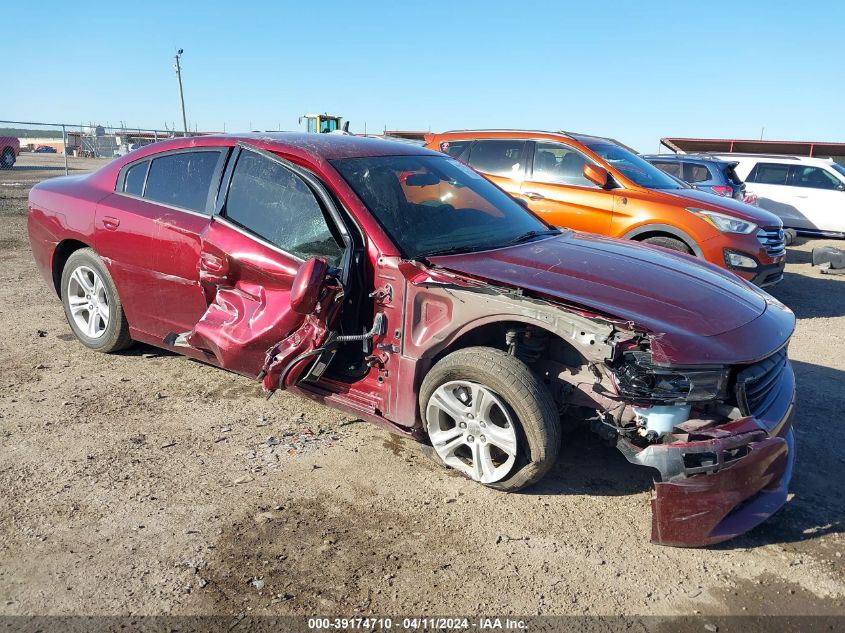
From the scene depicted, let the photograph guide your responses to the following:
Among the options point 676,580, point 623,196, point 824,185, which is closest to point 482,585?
point 676,580

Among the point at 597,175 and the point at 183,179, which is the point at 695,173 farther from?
the point at 183,179

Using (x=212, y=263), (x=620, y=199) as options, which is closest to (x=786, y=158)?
(x=620, y=199)

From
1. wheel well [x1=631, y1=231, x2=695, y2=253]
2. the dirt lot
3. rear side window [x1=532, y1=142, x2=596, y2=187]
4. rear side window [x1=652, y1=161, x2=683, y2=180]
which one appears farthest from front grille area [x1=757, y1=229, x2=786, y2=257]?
rear side window [x1=652, y1=161, x2=683, y2=180]

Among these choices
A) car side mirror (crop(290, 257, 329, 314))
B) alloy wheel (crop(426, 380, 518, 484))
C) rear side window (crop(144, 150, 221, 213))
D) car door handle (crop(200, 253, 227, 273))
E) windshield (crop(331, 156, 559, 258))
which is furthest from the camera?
rear side window (crop(144, 150, 221, 213))

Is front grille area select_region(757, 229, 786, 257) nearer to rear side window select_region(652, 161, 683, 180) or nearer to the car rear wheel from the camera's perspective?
rear side window select_region(652, 161, 683, 180)

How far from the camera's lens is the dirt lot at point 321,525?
8.48 feet

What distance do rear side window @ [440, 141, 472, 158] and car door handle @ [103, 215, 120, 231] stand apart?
4903mm

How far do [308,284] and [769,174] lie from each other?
1249cm

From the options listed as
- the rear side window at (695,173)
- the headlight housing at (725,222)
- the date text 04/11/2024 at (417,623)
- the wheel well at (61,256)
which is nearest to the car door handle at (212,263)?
the wheel well at (61,256)

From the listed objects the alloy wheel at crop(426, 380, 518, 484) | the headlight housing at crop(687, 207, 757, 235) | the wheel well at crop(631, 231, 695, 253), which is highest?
the headlight housing at crop(687, 207, 757, 235)

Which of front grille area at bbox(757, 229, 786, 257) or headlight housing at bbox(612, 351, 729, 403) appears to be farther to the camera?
front grille area at bbox(757, 229, 786, 257)

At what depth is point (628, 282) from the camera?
3.35m

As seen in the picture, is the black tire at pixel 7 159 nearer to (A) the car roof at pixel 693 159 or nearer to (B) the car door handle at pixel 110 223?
(A) the car roof at pixel 693 159

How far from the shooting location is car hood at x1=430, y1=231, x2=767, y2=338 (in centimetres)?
302
